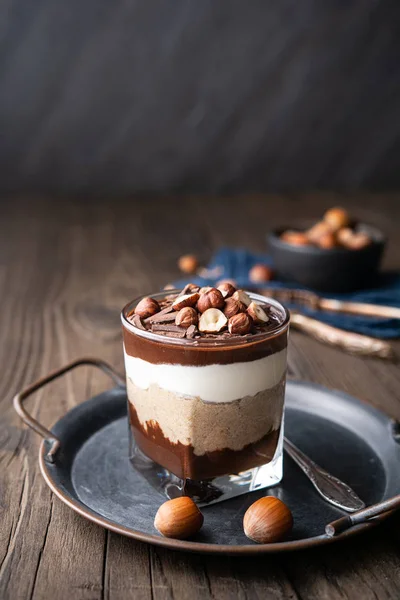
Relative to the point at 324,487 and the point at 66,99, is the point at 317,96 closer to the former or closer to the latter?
the point at 66,99


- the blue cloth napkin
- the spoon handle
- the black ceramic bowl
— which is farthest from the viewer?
the black ceramic bowl

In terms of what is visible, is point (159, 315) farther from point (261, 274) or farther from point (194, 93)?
point (194, 93)

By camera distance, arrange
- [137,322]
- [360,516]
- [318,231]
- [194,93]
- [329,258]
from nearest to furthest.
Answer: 1. [360,516]
2. [137,322]
3. [329,258]
4. [318,231]
5. [194,93]

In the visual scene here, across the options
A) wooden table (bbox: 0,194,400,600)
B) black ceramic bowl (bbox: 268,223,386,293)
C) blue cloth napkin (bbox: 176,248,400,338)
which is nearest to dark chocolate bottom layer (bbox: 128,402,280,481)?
wooden table (bbox: 0,194,400,600)

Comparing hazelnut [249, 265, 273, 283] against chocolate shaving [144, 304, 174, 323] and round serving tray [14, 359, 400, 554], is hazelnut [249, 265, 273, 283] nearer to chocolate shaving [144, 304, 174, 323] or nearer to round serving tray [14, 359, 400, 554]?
round serving tray [14, 359, 400, 554]

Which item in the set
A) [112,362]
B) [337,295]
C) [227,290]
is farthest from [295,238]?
[227,290]

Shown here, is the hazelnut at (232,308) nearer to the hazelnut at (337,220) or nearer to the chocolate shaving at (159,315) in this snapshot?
the chocolate shaving at (159,315)

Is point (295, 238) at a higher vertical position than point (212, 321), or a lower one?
lower
